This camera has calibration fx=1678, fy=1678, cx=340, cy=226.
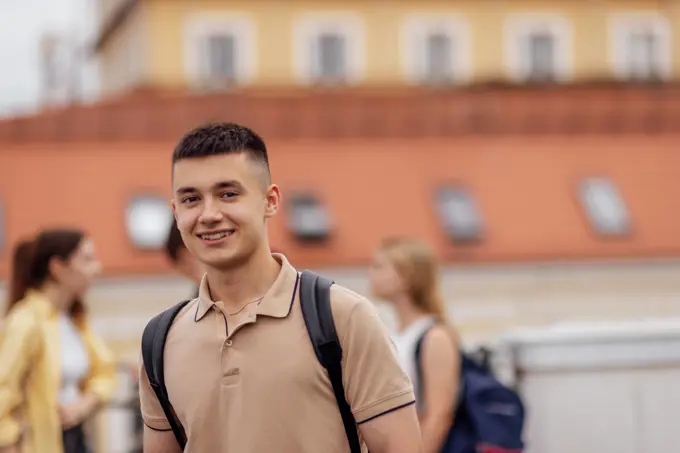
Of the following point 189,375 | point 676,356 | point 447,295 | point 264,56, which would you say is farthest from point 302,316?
point 264,56

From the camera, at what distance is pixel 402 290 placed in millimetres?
6641

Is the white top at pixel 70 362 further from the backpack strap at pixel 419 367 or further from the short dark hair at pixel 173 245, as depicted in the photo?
the backpack strap at pixel 419 367

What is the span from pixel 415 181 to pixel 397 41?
8.41 metres

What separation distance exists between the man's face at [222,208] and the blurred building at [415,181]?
1216 inches

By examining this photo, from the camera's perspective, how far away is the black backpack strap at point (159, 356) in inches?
156

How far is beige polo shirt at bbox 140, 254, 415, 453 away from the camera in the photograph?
3801mm

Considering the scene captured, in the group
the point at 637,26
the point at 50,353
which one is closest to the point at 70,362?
the point at 50,353

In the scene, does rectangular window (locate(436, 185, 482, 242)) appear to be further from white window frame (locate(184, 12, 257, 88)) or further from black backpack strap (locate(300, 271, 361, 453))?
black backpack strap (locate(300, 271, 361, 453))

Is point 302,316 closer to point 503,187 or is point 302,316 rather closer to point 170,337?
point 170,337

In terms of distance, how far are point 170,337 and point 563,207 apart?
1349 inches

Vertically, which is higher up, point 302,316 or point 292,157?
point 302,316

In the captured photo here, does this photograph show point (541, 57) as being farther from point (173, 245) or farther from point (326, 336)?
point (326, 336)

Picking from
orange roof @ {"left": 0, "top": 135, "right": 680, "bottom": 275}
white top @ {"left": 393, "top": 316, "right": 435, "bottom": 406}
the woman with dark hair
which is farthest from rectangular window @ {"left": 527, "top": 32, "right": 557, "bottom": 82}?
white top @ {"left": 393, "top": 316, "right": 435, "bottom": 406}

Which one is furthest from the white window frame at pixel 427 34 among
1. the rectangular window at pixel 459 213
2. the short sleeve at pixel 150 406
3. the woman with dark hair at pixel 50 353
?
the short sleeve at pixel 150 406
